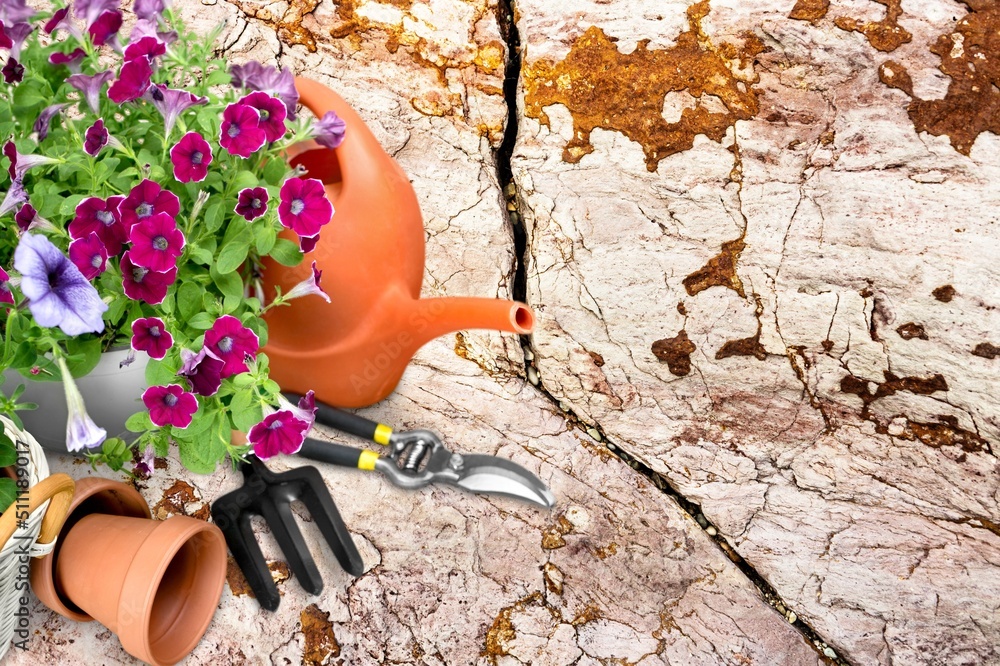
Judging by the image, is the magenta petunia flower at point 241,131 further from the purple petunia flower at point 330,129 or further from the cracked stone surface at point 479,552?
the cracked stone surface at point 479,552

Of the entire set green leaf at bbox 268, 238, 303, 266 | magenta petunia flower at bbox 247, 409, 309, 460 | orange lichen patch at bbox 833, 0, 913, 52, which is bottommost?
magenta petunia flower at bbox 247, 409, 309, 460

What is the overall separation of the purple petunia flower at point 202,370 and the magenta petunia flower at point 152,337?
0.03 m

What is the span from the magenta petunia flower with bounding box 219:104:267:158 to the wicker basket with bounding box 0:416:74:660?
0.43m

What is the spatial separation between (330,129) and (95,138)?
0.29 meters

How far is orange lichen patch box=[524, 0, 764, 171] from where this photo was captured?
1.62 meters

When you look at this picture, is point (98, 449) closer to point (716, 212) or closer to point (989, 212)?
point (716, 212)

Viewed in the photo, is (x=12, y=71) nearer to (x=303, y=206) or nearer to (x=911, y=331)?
(x=303, y=206)

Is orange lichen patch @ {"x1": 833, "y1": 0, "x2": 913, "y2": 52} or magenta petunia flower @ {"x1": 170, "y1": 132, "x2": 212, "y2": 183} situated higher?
magenta petunia flower @ {"x1": 170, "y1": 132, "x2": 212, "y2": 183}

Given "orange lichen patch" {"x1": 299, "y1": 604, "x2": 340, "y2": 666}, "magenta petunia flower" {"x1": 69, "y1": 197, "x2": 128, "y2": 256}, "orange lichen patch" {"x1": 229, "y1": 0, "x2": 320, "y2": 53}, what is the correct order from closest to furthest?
"magenta petunia flower" {"x1": 69, "y1": 197, "x2": 128, "y2": 256} → "orange lichen patch" {"x1": 299, "y1": 604, "x2": 340, "y2": 666} → "orange lichen patch" {"x1": 229, "y1": 0, "x2": 320, "y2": 53}

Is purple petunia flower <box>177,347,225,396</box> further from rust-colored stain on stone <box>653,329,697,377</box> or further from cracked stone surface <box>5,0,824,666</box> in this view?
rust-colored stain on stone <box>653,329,697,377</box>

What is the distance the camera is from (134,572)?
1077 mm

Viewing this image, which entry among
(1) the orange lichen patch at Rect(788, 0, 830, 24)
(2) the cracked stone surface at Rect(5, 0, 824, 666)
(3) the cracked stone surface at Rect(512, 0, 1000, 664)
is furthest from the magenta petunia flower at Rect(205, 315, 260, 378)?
(1) the orange lichen patch at Rect(788, 0, 830, 24)

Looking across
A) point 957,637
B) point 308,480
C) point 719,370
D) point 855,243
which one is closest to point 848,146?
point 855,243

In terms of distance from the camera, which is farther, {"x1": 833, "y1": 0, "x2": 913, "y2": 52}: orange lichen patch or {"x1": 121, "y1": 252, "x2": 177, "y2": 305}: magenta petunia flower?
{"x1": 833, "y1": 0, "x2": 913, "y2": 52}: orange lichen patch
